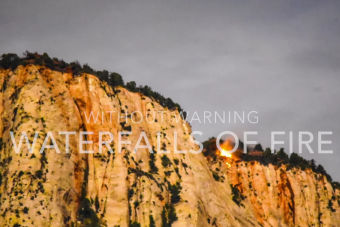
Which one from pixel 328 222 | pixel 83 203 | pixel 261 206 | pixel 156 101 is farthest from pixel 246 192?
pixel 83 203

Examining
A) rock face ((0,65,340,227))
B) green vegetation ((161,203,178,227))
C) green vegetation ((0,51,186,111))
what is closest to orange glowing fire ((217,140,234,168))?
rock face ((0,65,340,227))

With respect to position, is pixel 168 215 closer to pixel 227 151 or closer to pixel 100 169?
pixel 100 169

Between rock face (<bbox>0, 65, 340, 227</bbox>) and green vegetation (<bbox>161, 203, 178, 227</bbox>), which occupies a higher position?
rock face (<bbox>0, 65, 340, 227</bbox>)

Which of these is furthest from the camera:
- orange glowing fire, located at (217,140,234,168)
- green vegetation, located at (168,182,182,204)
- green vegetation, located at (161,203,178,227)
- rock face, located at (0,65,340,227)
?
orange glowing fire, located at (217,140,234,168)

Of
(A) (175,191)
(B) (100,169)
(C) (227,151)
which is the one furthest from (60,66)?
(C) (227,151)

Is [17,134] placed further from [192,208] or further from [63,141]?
[192,208]

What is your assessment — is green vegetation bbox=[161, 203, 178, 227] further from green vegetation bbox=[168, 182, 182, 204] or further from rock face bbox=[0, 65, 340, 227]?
green vegetation bbox=[168, 182, 182, 204]

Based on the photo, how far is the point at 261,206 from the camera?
63.7 metres

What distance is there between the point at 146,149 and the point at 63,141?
10321 mm

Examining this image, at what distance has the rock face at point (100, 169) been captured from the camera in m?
40.5

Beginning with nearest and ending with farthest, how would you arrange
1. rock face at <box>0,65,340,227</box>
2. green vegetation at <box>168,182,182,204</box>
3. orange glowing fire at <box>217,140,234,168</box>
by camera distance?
rock face at <box>0,65,340,227</box>
green vegetation at <box>168,182,182,204</box>
orange glowing fire at <box>217,140,234,168</box>

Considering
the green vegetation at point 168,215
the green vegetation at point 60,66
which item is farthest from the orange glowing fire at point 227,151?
the green vegetation at point 168,215

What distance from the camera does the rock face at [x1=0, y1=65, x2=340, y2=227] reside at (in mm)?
40500

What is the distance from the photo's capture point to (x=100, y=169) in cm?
4619
